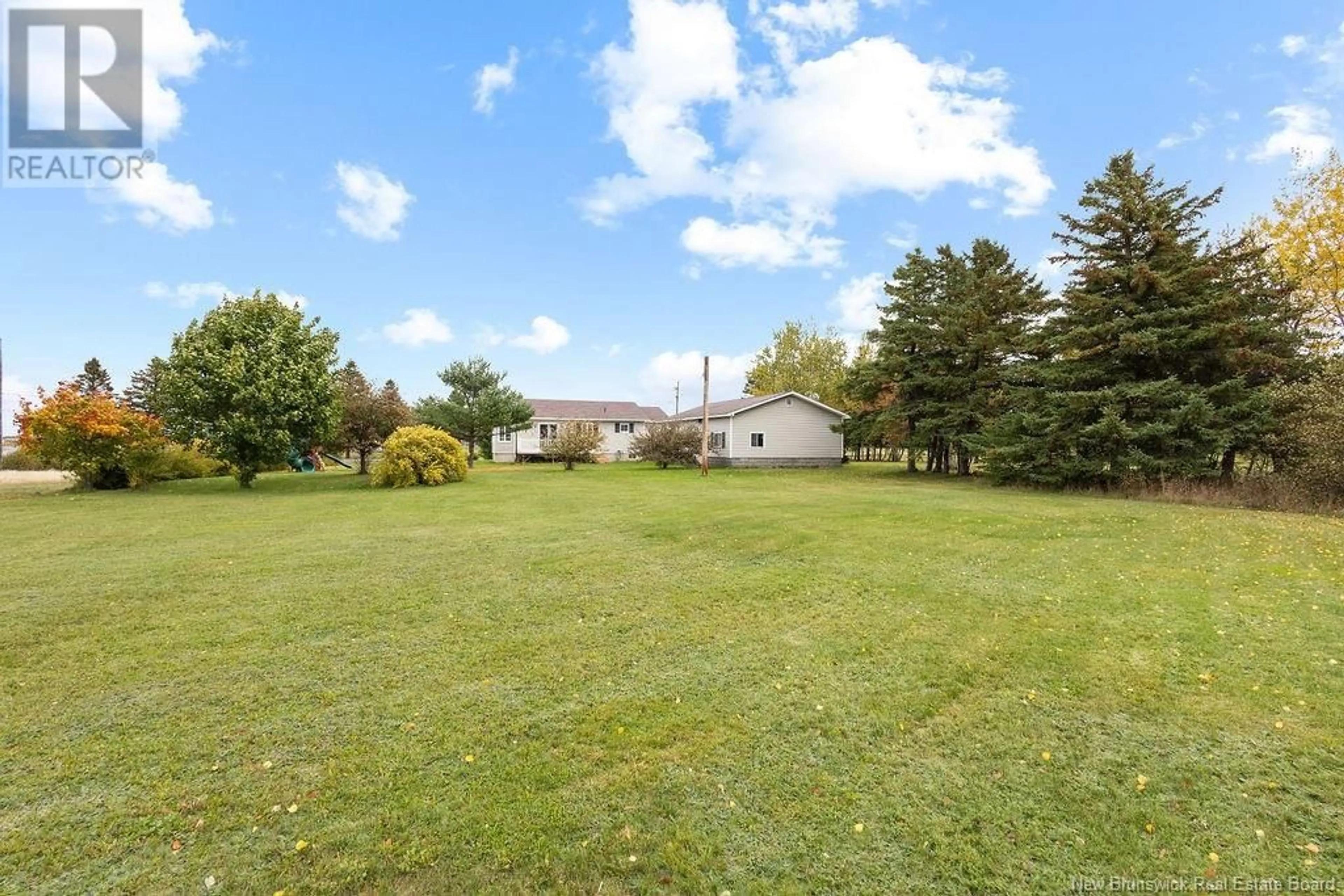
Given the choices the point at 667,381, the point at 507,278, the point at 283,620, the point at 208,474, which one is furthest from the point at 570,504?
the point at 667,381

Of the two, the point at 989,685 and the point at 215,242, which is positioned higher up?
the point at 215,242

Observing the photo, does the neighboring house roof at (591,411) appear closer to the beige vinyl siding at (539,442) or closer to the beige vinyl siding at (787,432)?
the beige vinyl siding at (539,442)

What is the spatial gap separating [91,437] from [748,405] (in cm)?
2606

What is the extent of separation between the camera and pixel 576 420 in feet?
118

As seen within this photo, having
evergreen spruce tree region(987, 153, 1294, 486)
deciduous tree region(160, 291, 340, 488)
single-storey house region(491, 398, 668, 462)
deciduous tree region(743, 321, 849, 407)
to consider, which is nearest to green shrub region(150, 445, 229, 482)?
deciduous tree region(160, 291, 340, 488)

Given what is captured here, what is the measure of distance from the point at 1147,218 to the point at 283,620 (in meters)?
22.2

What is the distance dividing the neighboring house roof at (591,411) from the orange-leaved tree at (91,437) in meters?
20.6

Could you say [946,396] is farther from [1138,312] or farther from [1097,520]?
[1097,520]

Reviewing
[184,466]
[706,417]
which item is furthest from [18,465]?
[706,417]

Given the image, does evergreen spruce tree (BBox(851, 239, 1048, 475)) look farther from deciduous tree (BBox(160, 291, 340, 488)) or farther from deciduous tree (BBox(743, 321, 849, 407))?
deciduous tree (BBox(160, 291, 340, 488))

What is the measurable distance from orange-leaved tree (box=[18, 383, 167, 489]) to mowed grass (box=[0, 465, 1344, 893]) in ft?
43.8

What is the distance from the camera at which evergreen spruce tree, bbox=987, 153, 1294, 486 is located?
50.1 ft

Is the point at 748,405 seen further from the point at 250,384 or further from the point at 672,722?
the point at 672,722

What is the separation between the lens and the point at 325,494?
17.1 metres
